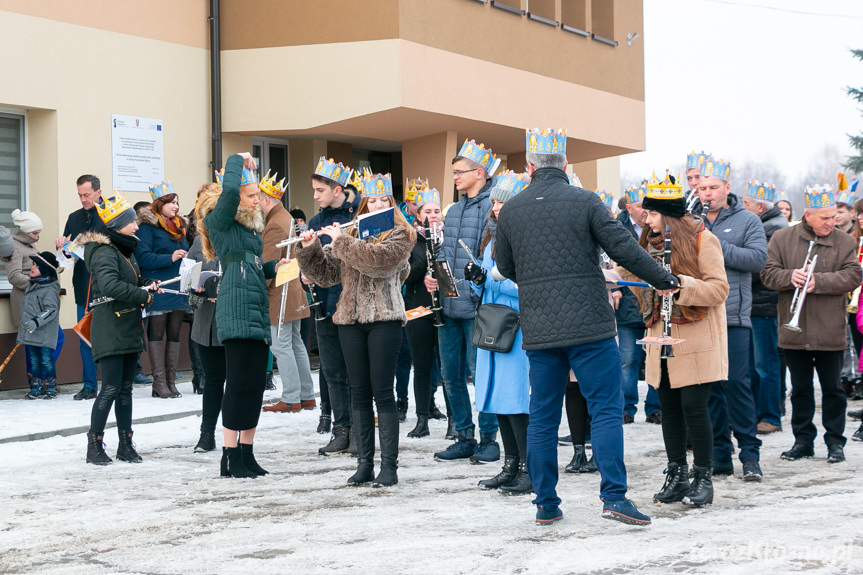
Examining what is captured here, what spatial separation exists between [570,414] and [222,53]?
9.48 meters

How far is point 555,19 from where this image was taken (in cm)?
1825

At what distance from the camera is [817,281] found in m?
8.42

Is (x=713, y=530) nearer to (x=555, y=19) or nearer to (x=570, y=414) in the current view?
(x=570, y=414)

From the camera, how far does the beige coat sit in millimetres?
6449

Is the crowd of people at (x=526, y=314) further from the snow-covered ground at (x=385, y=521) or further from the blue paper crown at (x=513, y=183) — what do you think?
the snow-covered ground at (x=385, y=521)

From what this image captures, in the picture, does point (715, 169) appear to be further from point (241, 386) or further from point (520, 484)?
point (241, 386)

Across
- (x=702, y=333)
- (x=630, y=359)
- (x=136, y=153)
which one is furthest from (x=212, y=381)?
(x=136, y=153)

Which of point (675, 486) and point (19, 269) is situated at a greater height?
point (19, 269)

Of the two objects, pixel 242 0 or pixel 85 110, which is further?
pixel 242 0

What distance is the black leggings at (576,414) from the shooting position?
7.88 meters

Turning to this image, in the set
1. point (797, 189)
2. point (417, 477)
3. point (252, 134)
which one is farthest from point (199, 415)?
point (797, 189)

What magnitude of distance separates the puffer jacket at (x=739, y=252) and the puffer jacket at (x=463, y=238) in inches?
67.9

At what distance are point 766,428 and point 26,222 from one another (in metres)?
8.20

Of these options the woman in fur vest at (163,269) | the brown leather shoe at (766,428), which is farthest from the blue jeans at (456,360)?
the woman in fur vest at (163,269)
